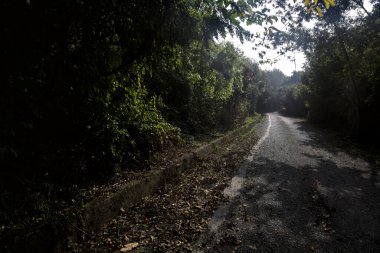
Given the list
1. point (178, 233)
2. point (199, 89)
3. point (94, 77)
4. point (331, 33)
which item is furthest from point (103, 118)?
point (331, 33)

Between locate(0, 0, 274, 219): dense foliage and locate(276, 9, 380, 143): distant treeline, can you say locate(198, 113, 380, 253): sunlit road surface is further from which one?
locate(276, 9, 380, 143): distant treeline

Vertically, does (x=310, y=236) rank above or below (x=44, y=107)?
below

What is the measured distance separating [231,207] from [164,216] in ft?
3.45

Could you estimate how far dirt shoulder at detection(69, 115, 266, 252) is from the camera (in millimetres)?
3414

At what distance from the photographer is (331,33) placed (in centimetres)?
1739

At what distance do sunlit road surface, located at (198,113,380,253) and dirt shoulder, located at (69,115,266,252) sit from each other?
0.75 feet

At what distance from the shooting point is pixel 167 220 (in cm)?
413

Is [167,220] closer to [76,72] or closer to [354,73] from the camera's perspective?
[76,72]

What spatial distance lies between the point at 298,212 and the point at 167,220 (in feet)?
6.24

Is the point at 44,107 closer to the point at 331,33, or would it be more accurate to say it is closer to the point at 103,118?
the point at 103,118

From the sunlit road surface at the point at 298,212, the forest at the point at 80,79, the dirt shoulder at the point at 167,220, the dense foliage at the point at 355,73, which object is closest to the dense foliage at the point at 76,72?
the forest at the point at 80,79

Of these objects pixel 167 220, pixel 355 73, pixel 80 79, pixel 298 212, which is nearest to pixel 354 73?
pixel 355 73

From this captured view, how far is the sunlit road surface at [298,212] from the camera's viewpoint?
Result: 11.2ft

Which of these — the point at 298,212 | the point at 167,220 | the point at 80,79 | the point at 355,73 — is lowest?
the point at 298,212
